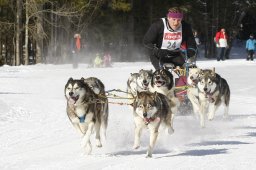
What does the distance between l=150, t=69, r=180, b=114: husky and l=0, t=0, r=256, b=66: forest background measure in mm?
20458

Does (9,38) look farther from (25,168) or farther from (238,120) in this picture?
(25,168)

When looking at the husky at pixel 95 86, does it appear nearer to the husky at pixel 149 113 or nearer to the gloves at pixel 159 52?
the husky at pixel 149 113

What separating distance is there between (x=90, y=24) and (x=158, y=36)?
93.8ft

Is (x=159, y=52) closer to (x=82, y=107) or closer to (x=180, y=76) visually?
(x=180, y=76)

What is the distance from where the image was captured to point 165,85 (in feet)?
30.5

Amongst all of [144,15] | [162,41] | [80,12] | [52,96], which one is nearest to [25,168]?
[162,41]

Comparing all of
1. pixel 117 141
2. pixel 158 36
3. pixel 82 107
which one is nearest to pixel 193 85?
pixel 158 36

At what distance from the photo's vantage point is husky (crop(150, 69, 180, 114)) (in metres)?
9.24

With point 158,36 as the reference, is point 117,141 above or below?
below

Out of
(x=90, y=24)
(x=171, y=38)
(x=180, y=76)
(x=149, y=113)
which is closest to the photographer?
(x=149, y=113)

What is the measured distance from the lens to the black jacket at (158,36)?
998 cm

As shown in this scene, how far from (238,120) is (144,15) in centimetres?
3042

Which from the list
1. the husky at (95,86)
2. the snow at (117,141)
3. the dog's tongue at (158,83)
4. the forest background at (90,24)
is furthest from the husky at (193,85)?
the forest background at (90,24)

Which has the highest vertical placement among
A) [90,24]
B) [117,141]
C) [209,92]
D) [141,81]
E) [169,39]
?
[90,24]
